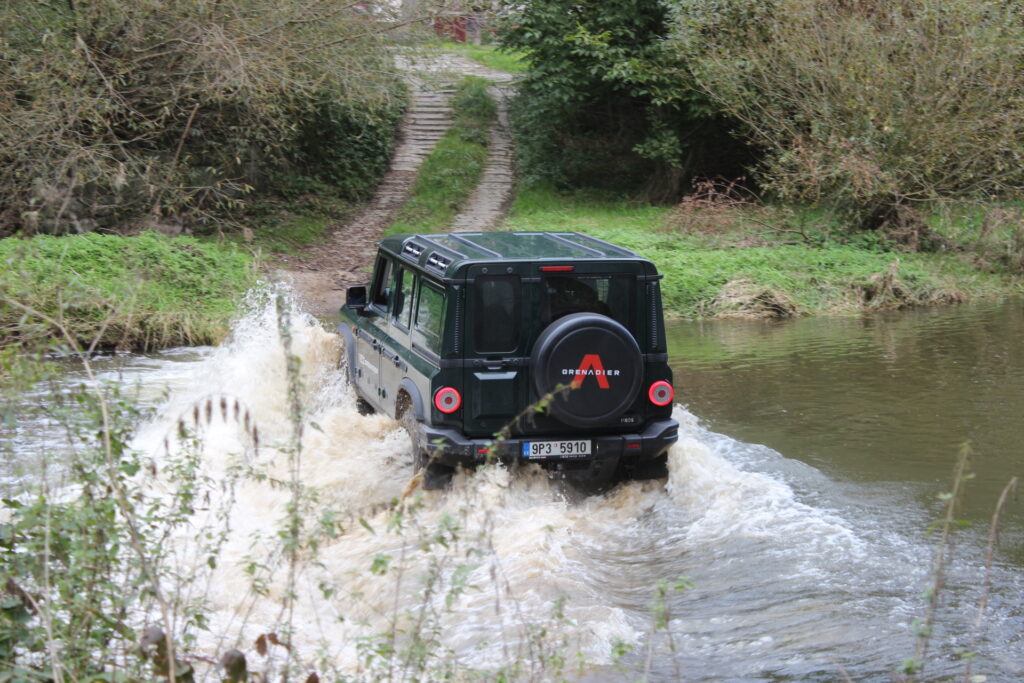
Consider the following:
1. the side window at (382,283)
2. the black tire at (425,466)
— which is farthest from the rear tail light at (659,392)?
the side window at (382,283)

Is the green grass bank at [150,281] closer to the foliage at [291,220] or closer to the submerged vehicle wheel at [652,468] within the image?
the foliage at [291,220]

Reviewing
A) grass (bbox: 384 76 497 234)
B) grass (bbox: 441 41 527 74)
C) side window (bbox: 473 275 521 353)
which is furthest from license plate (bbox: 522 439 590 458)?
grass (bbox: 441 41 527 74)

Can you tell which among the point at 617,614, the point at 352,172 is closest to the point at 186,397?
the point at 617,614

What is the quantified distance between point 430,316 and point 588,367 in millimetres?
1246

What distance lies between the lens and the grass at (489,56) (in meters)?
31.5

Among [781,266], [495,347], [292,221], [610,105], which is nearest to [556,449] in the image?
[495,347]

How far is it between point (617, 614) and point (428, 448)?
192 centimetres

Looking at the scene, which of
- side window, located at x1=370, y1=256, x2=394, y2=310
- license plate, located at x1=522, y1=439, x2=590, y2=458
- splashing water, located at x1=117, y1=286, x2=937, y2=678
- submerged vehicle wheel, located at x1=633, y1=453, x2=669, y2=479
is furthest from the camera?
side window, located at x1=370, y1=256, x2=394, y2=310

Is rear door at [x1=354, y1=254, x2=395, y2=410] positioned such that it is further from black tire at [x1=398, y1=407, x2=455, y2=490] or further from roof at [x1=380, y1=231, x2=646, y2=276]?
black tire at [x1=398, y1=407, x2=455, y2=490]

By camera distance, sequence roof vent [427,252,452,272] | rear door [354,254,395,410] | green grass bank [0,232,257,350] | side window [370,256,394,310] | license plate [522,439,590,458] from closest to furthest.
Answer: license plate [522,439,590,458] < roof vent [427,252,452,272] < rear door [354,254,395,410] < side window [370,256,394,310] < green grass bank [0,232,257,350]

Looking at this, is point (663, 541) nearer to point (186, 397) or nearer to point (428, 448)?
point (428, 448)

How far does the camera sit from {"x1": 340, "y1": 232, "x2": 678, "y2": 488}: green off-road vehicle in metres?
7.53

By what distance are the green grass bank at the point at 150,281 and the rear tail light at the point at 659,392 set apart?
7.02 meters

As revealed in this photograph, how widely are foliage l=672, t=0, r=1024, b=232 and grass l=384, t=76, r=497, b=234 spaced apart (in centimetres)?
675
